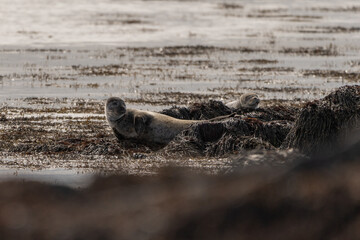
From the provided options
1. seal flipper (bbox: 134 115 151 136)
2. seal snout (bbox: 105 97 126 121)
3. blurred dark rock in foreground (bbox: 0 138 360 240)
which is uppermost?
blurred dark rock in foreground (bbox: 0 138 360 240)

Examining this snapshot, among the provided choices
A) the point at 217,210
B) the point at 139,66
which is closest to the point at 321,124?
the point at 217,210

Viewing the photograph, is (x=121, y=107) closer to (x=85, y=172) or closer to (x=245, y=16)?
(x=85, y=172)

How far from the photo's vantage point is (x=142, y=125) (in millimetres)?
10492

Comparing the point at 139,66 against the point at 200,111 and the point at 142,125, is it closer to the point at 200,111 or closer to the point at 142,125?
the point at 200,111

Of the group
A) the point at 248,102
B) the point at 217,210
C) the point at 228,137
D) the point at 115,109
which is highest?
the point at 217,210

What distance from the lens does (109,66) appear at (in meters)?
20.6

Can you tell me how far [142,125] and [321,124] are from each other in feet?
8.52

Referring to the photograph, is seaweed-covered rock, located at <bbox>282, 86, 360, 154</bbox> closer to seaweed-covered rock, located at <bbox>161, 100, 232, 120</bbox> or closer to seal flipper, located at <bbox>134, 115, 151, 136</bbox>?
seal flipper, located at <bbox>134, 115, 151, 136</bbox>

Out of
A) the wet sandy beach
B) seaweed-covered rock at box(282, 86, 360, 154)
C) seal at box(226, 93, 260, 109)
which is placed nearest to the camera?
seaweed-covered rock at box(282, 86, 360, 154)

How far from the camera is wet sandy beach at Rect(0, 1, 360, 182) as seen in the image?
993cm

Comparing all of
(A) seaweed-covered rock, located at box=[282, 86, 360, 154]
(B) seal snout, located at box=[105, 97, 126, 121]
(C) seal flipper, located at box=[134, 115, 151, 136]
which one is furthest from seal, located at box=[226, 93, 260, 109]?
(A) seaweed-covered rock, located at box=[282, 86, 360, 154]

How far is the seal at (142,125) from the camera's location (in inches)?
412

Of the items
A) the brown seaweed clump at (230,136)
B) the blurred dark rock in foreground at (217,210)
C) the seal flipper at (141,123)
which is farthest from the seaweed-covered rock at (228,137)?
the blurred dark rock in foreground at (217,210)

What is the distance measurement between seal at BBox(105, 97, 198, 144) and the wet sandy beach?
0.25 meters
